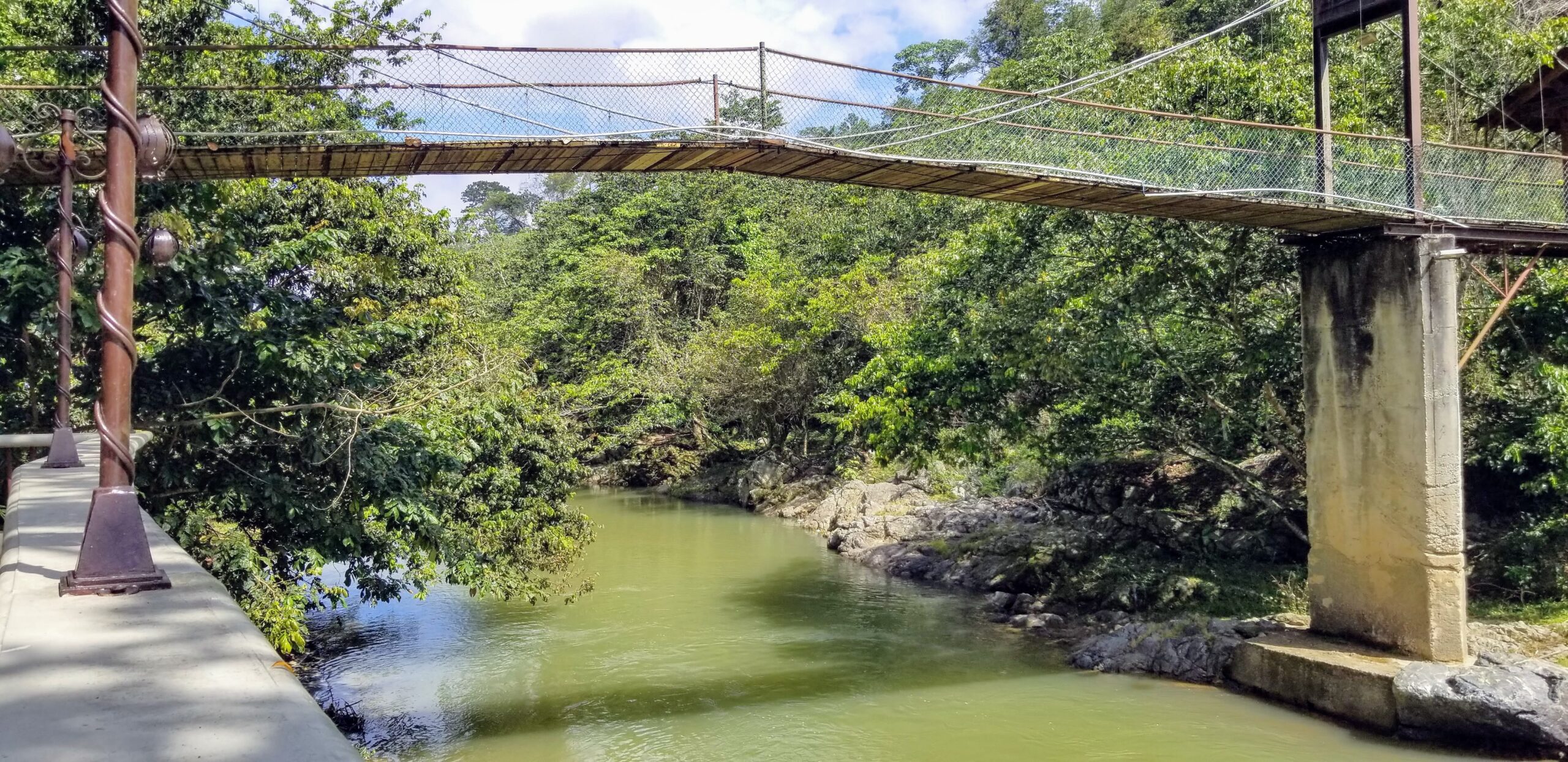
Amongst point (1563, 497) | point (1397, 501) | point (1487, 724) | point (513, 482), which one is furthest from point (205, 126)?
point (1563, 497)

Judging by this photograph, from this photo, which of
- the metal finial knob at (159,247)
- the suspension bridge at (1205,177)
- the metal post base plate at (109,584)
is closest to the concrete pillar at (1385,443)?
the suspension bridge at (1205,177)

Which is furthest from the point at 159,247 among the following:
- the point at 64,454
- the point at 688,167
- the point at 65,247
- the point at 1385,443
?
the point at 1385,443

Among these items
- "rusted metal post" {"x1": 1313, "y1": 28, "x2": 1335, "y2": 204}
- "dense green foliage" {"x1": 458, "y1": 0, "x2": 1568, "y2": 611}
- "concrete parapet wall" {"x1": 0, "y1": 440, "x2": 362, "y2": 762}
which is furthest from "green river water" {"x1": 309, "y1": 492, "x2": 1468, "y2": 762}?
"concrete parapet wall" {"x1": 0, "y1": 440, "x2": 362, "y2": 762}

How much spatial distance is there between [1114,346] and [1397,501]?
10.8 feet

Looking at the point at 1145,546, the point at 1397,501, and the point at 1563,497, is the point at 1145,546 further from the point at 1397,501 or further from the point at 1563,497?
the point at 1397,501

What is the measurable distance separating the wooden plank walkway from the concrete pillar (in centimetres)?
89

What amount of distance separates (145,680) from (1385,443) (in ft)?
30.4

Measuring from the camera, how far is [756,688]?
34.0 feet

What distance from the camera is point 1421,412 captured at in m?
8.60

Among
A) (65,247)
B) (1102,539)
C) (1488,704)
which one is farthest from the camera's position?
(1102,539)

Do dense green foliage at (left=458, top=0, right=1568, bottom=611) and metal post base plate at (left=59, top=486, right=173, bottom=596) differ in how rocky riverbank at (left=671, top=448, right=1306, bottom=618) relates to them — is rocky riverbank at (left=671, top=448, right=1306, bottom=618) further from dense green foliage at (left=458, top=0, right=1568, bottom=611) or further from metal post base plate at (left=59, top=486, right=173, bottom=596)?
metal post base plate at (left=59, top=486, right=173, bottom=596)

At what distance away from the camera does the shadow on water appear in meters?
9.77

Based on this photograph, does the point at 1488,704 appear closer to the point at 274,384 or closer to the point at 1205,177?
the point at 1205,177

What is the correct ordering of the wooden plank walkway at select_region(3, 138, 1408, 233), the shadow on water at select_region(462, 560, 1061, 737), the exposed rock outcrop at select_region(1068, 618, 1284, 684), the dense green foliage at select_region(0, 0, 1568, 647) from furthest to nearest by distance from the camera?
the exposed rock outcrop at select_region(1068, 618, 1284, 684) → the shadow on water at select_region(462, 560, 1061, 737) → the dense green foliage at select_region(0, 0, 1568, 647) → the wooden plank walkway at select_region(3, 138, 1408, 233)
